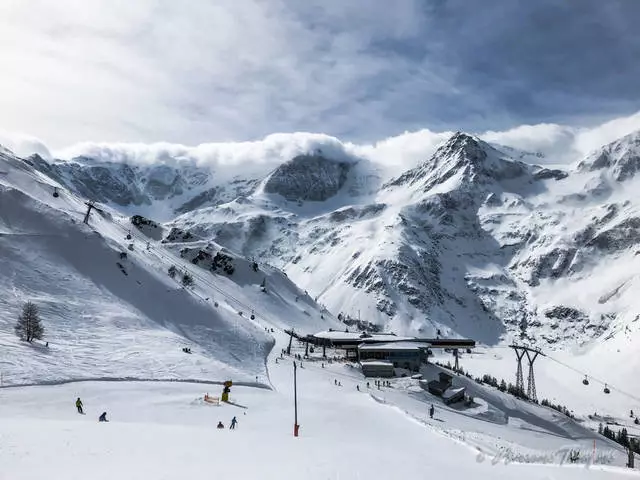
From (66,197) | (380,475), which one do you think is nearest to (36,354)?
(380,475)

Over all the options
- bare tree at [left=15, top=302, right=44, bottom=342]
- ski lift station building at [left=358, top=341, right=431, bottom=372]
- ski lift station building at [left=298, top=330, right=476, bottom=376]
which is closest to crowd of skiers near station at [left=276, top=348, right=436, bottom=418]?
ski lift station building at [left=298, top=330, right=476, bottom=376]

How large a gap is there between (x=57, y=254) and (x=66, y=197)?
51.0 meters

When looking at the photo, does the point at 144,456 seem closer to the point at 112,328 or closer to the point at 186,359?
the point at 186,359

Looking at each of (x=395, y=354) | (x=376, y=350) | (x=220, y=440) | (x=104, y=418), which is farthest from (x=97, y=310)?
(x=220, y=440)

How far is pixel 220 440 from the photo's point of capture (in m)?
35.6

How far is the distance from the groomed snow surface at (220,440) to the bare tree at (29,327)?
549 inches

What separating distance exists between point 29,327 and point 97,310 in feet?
62.8

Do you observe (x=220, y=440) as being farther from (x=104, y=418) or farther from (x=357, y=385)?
(x=357, y=385)

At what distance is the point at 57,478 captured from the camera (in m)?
22.2

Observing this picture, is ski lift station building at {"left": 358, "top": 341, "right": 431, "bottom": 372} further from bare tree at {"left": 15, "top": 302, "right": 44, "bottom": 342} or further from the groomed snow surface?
bare tree at {"left": 15, "top": 302, "right": 44, "bottom": 342}

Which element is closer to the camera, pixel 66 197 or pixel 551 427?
pixel 551 427

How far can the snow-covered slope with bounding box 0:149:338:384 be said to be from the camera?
65.1 m

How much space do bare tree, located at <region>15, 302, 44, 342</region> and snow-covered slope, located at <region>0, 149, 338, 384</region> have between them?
1.23 meters

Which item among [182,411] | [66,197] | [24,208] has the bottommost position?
[182,411]
